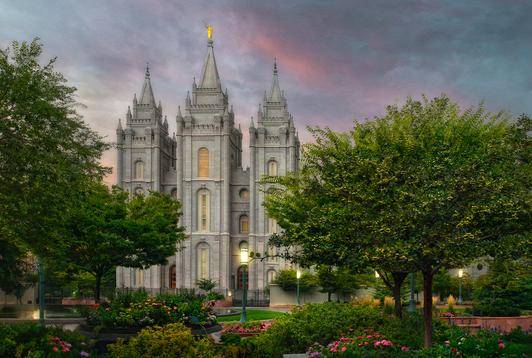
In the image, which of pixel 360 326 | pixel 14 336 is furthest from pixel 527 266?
pixel 14 336

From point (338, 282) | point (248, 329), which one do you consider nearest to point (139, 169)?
point (338, 282)

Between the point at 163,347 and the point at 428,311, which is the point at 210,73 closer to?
the point at 428,311

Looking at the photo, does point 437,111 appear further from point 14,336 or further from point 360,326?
point 14,336

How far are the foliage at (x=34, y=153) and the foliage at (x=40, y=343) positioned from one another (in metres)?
3.81

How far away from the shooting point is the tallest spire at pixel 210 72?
8156 centimetres

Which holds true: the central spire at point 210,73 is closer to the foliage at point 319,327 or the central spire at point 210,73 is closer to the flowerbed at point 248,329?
the flowerbed at point 248,329

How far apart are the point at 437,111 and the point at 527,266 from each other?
292 inches

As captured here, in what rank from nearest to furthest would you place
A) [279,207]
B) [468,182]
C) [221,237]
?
[468,182] < [279,207] < [221,237]

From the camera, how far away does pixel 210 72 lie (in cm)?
8288

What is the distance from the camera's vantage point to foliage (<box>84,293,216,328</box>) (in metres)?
15.4

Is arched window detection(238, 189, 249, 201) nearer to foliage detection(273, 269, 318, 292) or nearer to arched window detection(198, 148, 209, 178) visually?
arched window detection(198, 148, 209, 178)

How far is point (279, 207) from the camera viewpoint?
23609mm

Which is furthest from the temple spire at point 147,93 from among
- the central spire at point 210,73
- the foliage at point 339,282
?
the foliage at point 339,282

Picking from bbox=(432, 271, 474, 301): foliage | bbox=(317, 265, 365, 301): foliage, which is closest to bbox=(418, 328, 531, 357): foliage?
bbox=(317, 265, 365, 301): foliage
